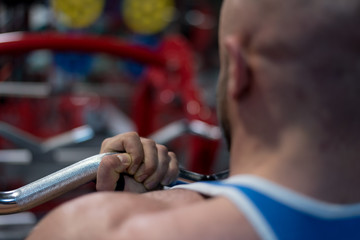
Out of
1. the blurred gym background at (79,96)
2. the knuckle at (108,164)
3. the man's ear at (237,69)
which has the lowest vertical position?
the blurred gym background at (79,96)

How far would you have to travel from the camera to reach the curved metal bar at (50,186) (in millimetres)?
695

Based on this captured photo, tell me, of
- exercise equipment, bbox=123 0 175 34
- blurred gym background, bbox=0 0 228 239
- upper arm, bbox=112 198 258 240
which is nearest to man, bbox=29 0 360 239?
upper arm, bbox=112 198 258 240

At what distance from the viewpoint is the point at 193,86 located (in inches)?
90.4

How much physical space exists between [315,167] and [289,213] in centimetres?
6

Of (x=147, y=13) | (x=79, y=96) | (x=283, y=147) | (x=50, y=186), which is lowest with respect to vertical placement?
(x=79, y=96)

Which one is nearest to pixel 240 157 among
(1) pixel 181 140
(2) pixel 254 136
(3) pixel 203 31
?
(2) pixel 254 136

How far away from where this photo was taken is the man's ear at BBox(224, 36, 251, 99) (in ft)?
1.80

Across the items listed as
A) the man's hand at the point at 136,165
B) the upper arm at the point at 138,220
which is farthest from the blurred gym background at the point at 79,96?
the upper arm at the point at 138,220

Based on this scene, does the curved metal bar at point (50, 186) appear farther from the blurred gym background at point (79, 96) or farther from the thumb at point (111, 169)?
the blurred gym background at point (79, 96)

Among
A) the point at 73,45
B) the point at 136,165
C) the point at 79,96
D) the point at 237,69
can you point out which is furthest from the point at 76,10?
the point at 237,69

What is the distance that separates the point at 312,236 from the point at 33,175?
193 cm

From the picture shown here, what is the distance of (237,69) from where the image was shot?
1.81 ft

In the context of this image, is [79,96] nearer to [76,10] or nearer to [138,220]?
[76,10]

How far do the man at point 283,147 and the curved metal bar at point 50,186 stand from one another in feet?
0.43
